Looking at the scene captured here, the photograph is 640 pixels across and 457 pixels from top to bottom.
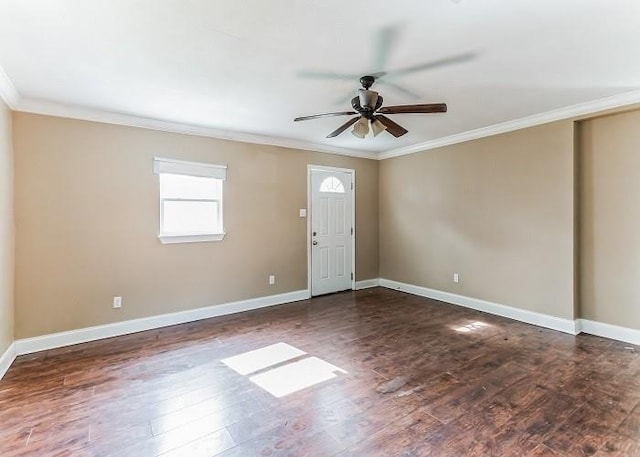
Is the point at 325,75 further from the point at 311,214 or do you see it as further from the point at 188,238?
the point at 311,214

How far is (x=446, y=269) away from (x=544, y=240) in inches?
56.2

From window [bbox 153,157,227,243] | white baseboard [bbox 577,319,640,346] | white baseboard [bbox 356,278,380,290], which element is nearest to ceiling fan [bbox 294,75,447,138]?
window [bbox 153,157,227,243]

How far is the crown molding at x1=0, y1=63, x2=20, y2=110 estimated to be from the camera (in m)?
2.72

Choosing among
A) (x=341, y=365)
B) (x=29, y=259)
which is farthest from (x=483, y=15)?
(x=29, y=259)

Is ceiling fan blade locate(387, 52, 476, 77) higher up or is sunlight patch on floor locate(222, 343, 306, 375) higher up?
ceiling fan blade locate(387, 52, 476, 77)

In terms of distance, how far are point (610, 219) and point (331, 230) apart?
3548mm

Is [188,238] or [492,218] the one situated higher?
[492,218]

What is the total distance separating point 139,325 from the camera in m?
3.89

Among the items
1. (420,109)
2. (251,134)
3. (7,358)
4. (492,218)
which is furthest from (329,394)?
(251,134)

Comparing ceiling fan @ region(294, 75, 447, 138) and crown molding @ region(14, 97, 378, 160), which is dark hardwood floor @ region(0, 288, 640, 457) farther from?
crown molding @ region(14, 97, 378, 160)

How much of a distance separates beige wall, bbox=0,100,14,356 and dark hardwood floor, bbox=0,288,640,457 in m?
0.38

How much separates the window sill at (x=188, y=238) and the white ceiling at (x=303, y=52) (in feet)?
4.74

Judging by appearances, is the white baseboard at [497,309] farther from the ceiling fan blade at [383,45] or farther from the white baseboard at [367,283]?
the ceiling fan blade at [383,45]

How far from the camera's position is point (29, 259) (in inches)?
131
